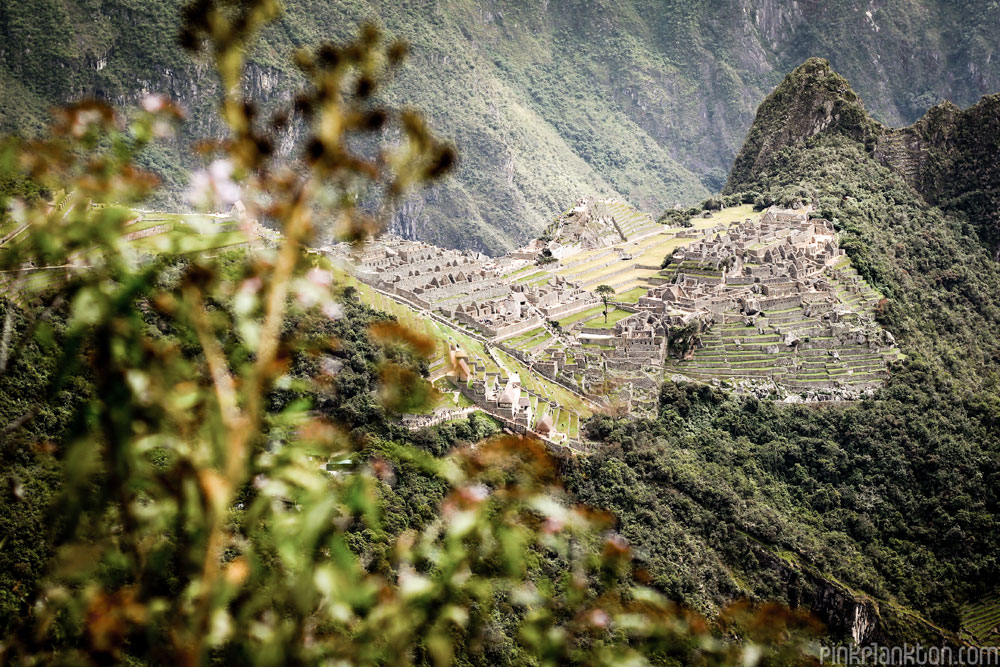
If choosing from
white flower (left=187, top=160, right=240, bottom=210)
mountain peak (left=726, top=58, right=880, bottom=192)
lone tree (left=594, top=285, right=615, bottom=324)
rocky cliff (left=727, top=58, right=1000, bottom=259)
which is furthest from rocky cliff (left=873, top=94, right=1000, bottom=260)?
white flower (left=187, top=160, right=240, bottom=210)

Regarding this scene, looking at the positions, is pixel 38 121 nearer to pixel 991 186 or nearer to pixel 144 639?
pixel 991 186

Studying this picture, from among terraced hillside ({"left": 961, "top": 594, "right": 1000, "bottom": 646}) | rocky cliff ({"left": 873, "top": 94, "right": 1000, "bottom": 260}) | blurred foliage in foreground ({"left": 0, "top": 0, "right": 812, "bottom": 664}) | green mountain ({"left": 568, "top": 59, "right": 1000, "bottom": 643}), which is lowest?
terraced hillside ({"left": 961, "top": 594, "right": 1000, "bottom": 646})

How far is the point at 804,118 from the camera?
82625mm

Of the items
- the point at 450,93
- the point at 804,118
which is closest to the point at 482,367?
the point at 804,118

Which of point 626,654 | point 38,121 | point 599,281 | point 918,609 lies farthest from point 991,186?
point 38,121

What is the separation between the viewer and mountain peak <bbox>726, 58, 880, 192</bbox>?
81188mm

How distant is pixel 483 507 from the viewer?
5125mm

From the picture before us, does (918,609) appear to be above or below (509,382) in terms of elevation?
below

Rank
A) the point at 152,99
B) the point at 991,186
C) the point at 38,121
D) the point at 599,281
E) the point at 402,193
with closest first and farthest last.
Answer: the point at 402,193
the point at 152,99
the point at 599,281
the point at 991,186
the point at 38,121

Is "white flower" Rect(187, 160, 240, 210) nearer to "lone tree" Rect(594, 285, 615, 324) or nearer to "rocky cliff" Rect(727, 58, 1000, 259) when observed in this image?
"lone tree" Rect(594, 285, 615, 324)

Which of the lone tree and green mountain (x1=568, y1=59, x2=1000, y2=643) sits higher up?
the lone tree

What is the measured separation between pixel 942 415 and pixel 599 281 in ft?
60.2

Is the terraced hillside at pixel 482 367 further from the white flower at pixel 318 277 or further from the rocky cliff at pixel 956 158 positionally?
the rocky cliff at pixel 956 158

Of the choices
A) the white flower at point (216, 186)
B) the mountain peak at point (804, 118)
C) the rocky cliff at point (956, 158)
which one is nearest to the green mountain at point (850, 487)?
the rocky cliff at point (956, 158)
